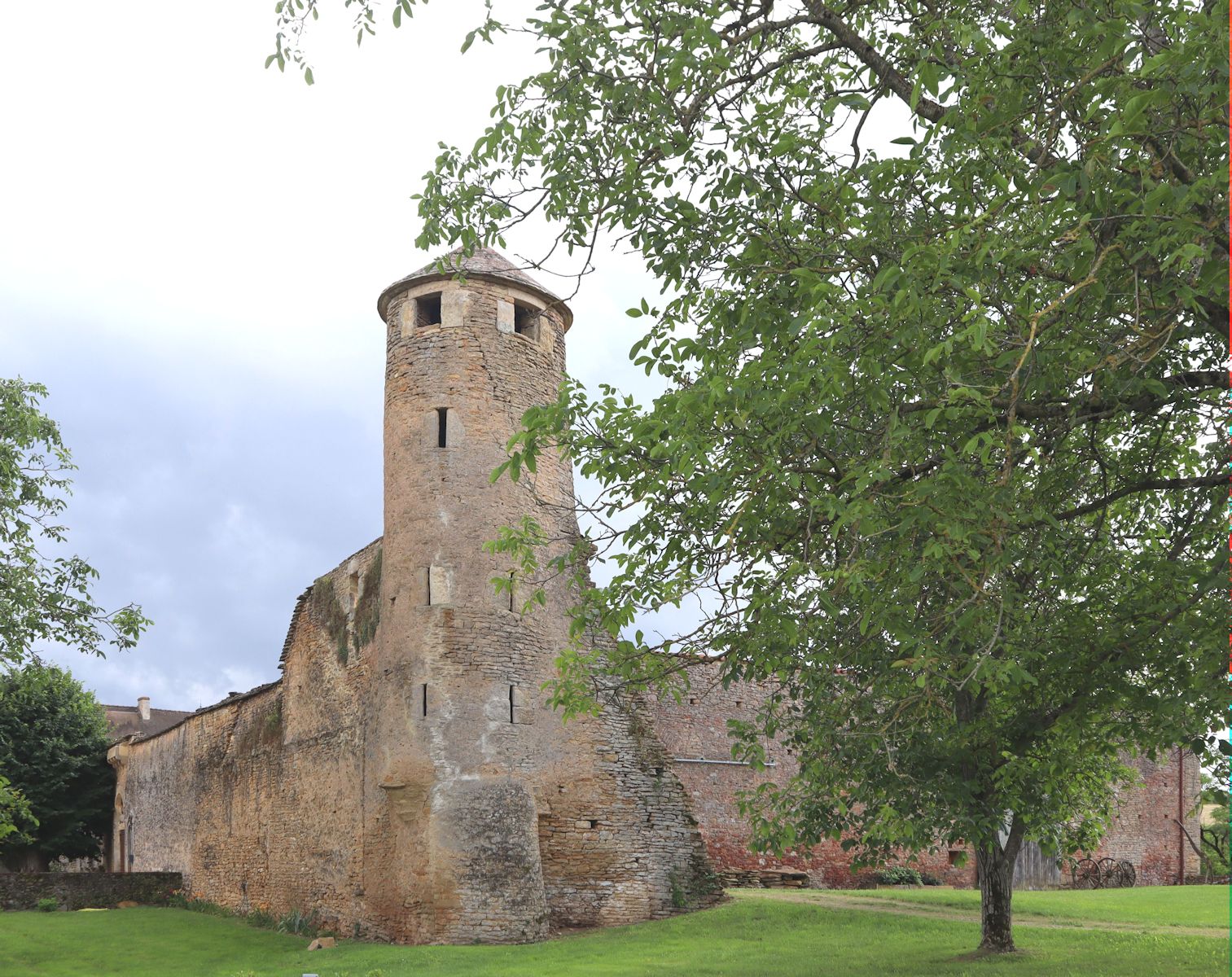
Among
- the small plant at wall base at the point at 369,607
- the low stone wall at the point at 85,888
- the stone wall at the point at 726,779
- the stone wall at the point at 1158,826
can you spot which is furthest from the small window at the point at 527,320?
the stone wall at the point at 1158,826

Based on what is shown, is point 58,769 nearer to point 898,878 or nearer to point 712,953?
point 898,878

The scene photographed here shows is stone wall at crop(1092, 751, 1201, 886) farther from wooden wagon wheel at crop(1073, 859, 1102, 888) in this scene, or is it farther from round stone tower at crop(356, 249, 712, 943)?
round stone tower at crop(356, 249, 712, 943)

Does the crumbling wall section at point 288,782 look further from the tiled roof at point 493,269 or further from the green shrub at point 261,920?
the tiled roof at point 493,269

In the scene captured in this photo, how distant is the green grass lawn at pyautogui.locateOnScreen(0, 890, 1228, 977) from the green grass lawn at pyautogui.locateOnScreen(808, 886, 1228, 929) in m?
2.36

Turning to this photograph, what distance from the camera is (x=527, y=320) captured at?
2097 cm

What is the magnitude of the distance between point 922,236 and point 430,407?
12.6 m

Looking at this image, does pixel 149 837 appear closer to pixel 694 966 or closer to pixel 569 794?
pixel 569 794

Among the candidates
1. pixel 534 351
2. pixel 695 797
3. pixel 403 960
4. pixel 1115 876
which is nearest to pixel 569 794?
pixel 403 960

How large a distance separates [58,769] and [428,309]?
22774 mm

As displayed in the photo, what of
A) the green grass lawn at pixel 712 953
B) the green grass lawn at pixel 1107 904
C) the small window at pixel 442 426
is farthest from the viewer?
the small window at pixel 442 426

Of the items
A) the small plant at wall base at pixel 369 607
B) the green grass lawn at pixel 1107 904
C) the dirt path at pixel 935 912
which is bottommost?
the green grass lawn at pixel 1107 904

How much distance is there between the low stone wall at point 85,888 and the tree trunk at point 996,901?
2182 centimetres

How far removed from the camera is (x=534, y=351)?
20.6m

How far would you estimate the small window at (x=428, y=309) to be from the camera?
20.3 metres
